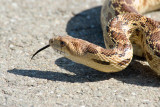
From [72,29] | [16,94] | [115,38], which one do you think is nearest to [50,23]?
[72,29]

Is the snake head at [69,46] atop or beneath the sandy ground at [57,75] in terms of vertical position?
atop

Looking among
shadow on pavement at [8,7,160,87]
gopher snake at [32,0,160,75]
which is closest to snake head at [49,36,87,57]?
gopher snake at [32,0,160,75]

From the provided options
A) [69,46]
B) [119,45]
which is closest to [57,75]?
[69,46]


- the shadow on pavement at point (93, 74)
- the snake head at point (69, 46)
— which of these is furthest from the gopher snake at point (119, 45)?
the shadow on pavement at point (93, 74)

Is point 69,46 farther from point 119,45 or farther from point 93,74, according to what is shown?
point 119,45

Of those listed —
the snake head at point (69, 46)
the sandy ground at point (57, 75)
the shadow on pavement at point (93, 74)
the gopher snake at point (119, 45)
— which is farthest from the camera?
the shadow on pavement at point (93, 74)

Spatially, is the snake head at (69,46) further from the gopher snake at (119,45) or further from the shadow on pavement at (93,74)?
the shadow on pavement at (93,74)
